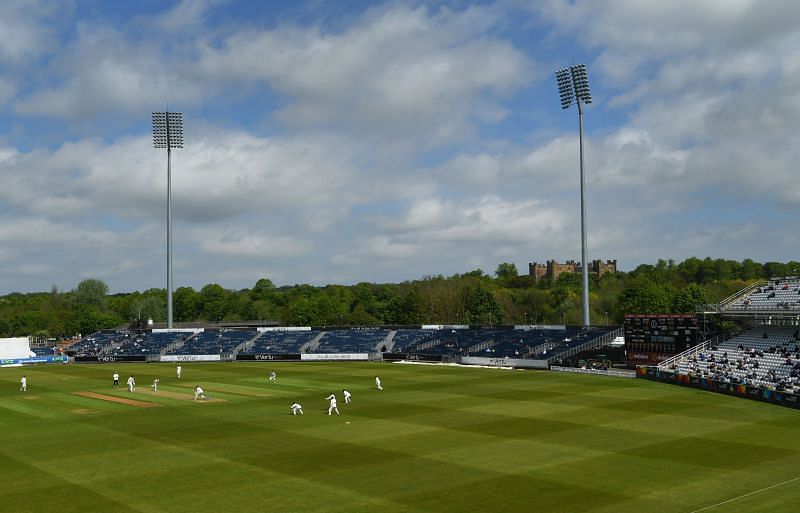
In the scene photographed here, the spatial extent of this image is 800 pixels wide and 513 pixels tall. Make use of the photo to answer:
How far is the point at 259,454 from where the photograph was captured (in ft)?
91.2

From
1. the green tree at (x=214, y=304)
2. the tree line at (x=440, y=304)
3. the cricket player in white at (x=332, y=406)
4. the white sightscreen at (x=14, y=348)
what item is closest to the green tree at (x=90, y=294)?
the tree line at (x=440, y=304)

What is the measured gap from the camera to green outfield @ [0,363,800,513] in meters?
20.8

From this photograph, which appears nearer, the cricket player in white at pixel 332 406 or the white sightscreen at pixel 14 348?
the cricket player in white at pixel 332 406

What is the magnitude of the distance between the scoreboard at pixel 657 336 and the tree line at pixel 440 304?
1559 inches

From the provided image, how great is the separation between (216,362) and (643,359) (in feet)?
167

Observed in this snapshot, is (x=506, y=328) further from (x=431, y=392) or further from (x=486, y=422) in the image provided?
(x=486, y=422)

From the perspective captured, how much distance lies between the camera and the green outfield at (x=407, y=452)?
20812 mm

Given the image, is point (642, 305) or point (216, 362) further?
point (642, 305)

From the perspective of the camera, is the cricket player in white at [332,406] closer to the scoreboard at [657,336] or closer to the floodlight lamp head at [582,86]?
the scoreboard at [657,336]

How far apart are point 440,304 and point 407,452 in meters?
117

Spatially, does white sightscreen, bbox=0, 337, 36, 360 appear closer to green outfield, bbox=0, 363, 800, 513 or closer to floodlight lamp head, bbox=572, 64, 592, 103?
green outfield, bbox=0, 363, 800, 513

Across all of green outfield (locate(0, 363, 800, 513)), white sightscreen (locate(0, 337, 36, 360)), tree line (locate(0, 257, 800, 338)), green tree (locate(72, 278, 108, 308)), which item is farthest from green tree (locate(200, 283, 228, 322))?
green outfield (locate(0, 363, 800, 513))

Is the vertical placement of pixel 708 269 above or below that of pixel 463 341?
above

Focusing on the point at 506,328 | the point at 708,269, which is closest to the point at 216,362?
Answer: the point at 506,328
